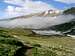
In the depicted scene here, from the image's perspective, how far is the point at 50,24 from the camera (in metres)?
42.0

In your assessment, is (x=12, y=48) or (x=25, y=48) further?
(x=25, y=48)

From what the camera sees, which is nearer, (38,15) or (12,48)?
(12,48)

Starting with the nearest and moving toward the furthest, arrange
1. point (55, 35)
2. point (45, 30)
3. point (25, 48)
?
point (25, 48) → point (55, 35) → point (45, 30)

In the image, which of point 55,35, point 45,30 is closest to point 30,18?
point 45,30

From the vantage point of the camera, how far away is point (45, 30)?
38.7m

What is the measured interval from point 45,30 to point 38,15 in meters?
7.47

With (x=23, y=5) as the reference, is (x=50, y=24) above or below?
below

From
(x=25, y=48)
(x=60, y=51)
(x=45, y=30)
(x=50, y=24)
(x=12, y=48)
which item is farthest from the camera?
(x=50, y=24)

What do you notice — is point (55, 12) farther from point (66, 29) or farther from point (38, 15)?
point (66, 29)

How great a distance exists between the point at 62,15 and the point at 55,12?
5.47ft

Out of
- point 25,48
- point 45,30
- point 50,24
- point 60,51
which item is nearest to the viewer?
point 25,48

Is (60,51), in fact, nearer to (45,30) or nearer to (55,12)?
(45,30)

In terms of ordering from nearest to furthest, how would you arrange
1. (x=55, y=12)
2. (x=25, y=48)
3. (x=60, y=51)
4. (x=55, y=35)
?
(x=25, y=48)
(x=60, y=51)
(x=55, y=35)
(x=55, y=12)

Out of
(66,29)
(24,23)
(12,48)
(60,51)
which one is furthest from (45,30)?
(12,48)
